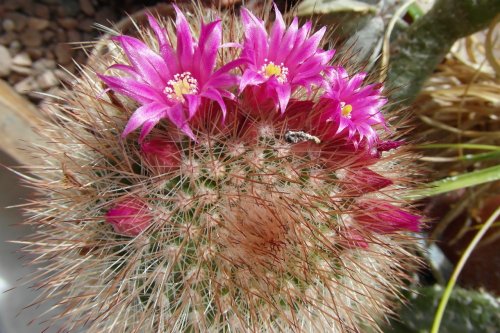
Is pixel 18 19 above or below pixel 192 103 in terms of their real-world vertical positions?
below

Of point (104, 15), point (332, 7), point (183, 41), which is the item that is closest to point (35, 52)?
point (104, 15)

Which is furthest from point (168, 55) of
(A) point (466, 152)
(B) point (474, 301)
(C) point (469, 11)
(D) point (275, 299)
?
(A) point (466, 152)

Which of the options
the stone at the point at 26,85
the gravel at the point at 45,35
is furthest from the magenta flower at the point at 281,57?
the stone at the point at 26,85

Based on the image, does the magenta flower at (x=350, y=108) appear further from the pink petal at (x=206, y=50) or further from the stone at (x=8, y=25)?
the stone at (x=8, y=25)

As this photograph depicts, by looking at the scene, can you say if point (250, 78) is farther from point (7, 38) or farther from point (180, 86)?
point (7, 38)

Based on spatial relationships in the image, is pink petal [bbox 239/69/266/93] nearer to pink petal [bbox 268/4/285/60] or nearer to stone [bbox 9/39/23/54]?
pink petal [bbox 268/4/285/60]

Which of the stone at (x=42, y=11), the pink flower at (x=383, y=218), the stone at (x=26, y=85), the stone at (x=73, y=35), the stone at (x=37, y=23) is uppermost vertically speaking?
the pink flower at (x=383, y=218)

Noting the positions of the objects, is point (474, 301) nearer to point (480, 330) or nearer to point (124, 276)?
point (480, 330)

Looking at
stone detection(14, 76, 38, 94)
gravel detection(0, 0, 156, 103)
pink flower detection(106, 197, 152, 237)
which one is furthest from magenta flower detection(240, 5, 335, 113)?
stone detection(14, 76, 38, 94)
